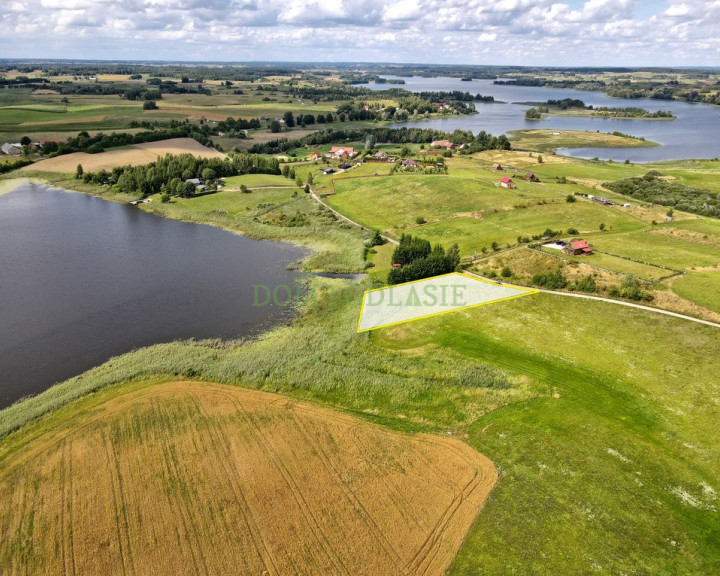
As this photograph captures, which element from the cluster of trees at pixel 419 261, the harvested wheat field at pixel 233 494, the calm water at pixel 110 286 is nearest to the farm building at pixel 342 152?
the calm water at pixel 110 286

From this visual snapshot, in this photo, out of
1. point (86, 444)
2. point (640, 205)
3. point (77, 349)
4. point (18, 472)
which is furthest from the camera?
point (640, 205)

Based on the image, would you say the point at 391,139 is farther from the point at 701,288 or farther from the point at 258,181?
the point at 701,288

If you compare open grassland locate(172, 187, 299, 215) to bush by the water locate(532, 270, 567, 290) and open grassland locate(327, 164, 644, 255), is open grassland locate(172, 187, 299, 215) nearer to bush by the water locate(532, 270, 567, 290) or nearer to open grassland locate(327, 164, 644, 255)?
open grassland locate(327, 164, 644, 255)

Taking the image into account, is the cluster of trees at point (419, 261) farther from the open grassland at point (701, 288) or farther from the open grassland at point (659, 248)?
the open grassland at point (701, 288)

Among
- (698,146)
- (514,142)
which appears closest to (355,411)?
(514,142)

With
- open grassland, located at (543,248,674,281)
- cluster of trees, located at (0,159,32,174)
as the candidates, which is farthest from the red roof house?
cluster of trees, located at (0,159,32,174)

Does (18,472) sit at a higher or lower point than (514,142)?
lower

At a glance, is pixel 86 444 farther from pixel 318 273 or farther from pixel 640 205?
pixel 640 205
